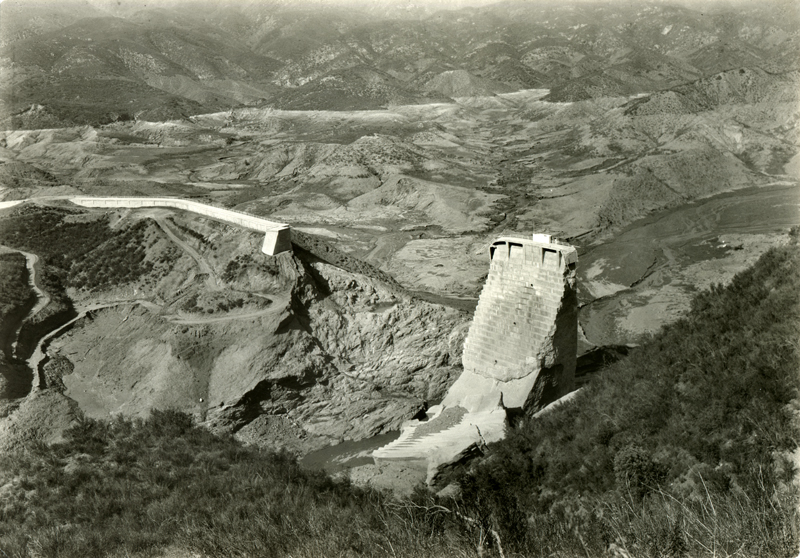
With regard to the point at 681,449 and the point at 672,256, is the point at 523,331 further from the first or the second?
the point at 672,256

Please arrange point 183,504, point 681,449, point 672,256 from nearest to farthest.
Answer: point 681,449 → point 183,504 → point 672,256

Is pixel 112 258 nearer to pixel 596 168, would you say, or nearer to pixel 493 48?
Answer: pixel 596 168

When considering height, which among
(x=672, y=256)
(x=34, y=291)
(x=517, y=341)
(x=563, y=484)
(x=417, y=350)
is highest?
(x=563, y=484)

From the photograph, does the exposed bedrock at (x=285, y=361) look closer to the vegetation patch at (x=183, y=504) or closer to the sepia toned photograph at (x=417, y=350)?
the sepia toned photograph at (x=417, y=350)

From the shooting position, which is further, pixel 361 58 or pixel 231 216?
pixel 361 58

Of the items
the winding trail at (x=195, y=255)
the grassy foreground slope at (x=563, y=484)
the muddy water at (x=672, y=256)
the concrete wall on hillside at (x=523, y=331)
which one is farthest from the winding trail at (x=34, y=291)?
the muddy water at (x=672, y=256)

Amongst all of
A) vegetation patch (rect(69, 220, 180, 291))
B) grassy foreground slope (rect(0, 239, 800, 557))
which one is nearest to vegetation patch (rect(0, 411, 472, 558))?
grassy foreground slope (rect(0, 239, 800, 557))

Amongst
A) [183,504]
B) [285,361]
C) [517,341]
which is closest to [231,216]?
[285,361]

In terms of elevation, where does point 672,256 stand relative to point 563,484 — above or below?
below
